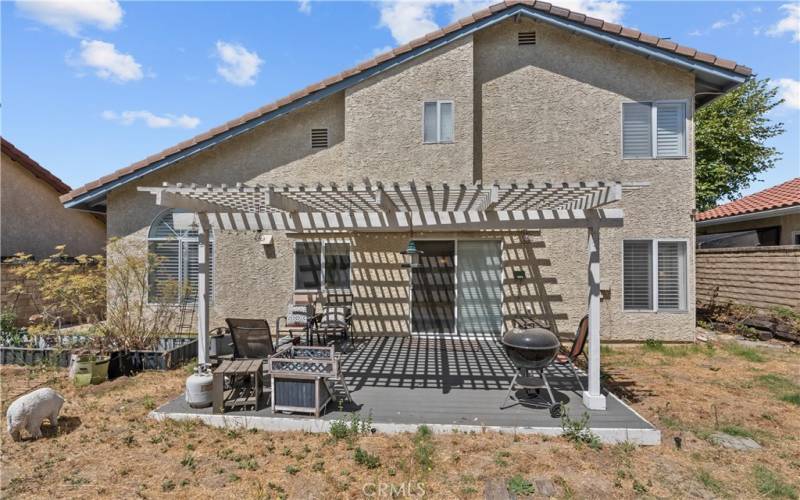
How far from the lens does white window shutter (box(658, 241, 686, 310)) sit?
9430 millimetres

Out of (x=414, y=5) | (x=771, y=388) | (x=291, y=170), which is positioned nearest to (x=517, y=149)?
(x=414, y=5)

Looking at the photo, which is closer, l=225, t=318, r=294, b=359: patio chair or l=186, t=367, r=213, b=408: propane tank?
l=186, t=367, r=213, b=408: propane tank

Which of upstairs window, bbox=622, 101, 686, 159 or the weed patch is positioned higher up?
upstairs window, bbox=622, 101, 686, 159

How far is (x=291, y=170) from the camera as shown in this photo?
10.0 metres

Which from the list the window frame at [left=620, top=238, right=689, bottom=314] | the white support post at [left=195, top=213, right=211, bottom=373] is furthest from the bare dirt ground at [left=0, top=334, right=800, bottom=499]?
the window frame at [left=620, top=238, right=689, bottom=314]

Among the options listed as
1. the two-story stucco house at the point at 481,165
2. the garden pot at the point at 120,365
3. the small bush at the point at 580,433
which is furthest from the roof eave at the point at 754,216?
the garden pot at the point at 120,365

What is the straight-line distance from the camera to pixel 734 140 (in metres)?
24.3

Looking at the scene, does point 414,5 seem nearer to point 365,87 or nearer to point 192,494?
point 365,87

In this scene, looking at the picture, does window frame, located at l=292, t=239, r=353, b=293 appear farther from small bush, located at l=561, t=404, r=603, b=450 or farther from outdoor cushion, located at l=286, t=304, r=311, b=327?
small bush, located at l=561, t=404, r=603, b=450

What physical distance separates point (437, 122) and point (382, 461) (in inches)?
295

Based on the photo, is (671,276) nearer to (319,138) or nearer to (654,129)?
(654,129)

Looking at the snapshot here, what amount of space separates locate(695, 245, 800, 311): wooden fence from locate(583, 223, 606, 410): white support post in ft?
29.3

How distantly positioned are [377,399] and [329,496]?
2085 millimetres

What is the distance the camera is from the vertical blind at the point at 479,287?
989cm
